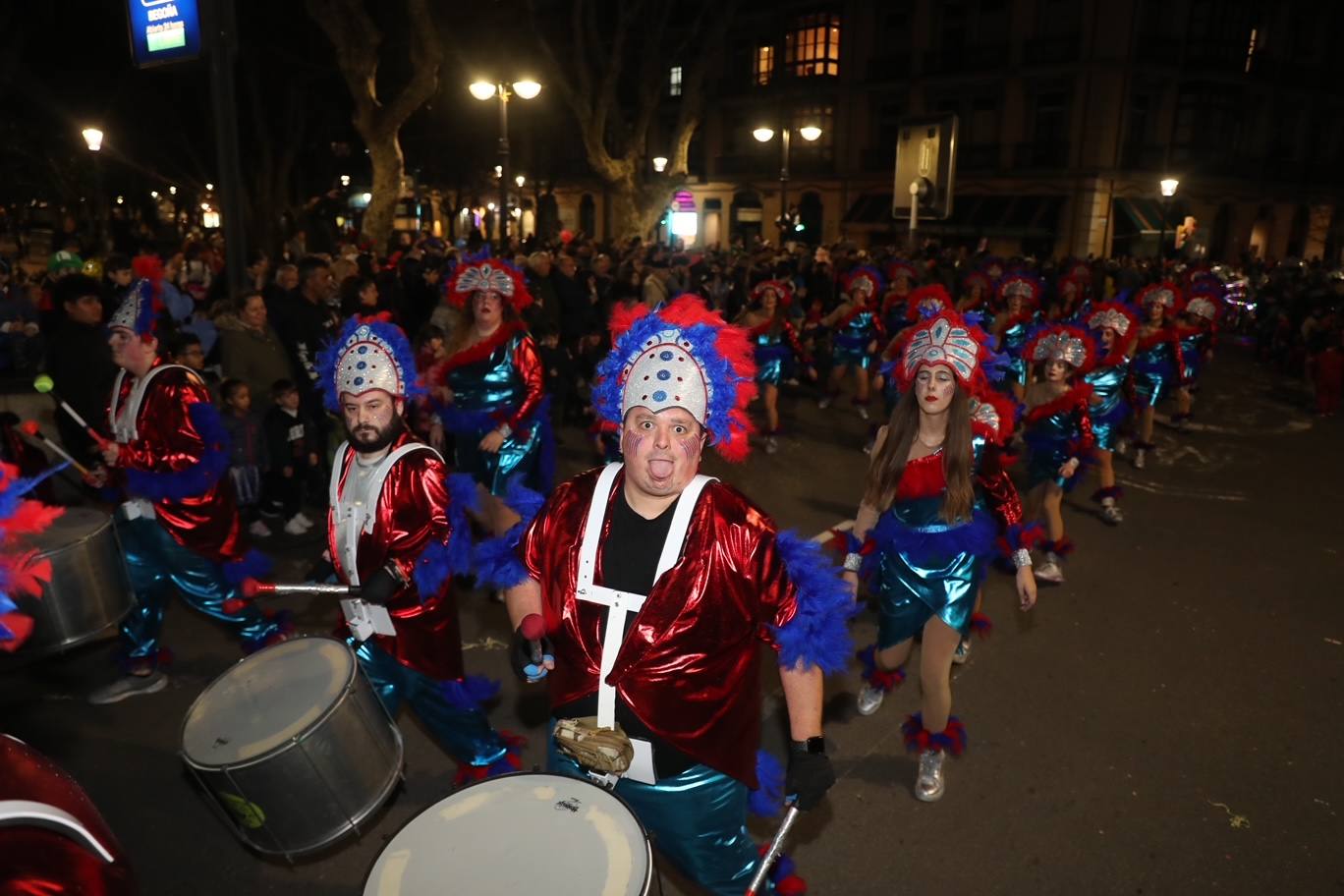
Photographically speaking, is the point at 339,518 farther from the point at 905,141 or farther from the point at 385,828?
the point at 905,141

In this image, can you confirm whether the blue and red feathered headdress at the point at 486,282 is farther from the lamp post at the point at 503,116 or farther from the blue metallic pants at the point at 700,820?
the lamp post at the point at 503,116

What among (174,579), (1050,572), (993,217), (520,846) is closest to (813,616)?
(520,846)

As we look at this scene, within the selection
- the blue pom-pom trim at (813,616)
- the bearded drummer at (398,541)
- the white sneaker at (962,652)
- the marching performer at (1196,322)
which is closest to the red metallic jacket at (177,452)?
the bearded drummer at (398,541)

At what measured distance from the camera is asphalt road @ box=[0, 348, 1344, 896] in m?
3.46

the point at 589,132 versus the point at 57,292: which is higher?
the point at 589,132

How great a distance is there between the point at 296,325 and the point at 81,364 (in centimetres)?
172

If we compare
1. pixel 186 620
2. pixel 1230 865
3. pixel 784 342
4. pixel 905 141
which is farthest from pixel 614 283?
pixel 1230 865

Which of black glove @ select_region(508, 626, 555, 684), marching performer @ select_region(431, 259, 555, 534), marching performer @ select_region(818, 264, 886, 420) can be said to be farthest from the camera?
marching performer @ select_region(818, 264, 886, 420)

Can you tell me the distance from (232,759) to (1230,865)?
3724mm

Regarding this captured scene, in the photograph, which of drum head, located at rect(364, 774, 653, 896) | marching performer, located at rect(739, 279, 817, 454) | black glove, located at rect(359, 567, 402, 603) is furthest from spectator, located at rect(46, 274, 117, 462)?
marching performer, located at rect(739, 279, 817, 454)

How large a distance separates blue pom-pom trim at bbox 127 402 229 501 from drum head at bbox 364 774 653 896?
282cm

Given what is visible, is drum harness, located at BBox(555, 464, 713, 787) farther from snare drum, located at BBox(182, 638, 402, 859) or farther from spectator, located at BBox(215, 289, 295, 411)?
spectator, located at BBox(215, 289, 295, 411)

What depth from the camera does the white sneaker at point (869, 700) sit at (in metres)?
4.59

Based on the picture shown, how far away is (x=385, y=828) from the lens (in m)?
3.80
